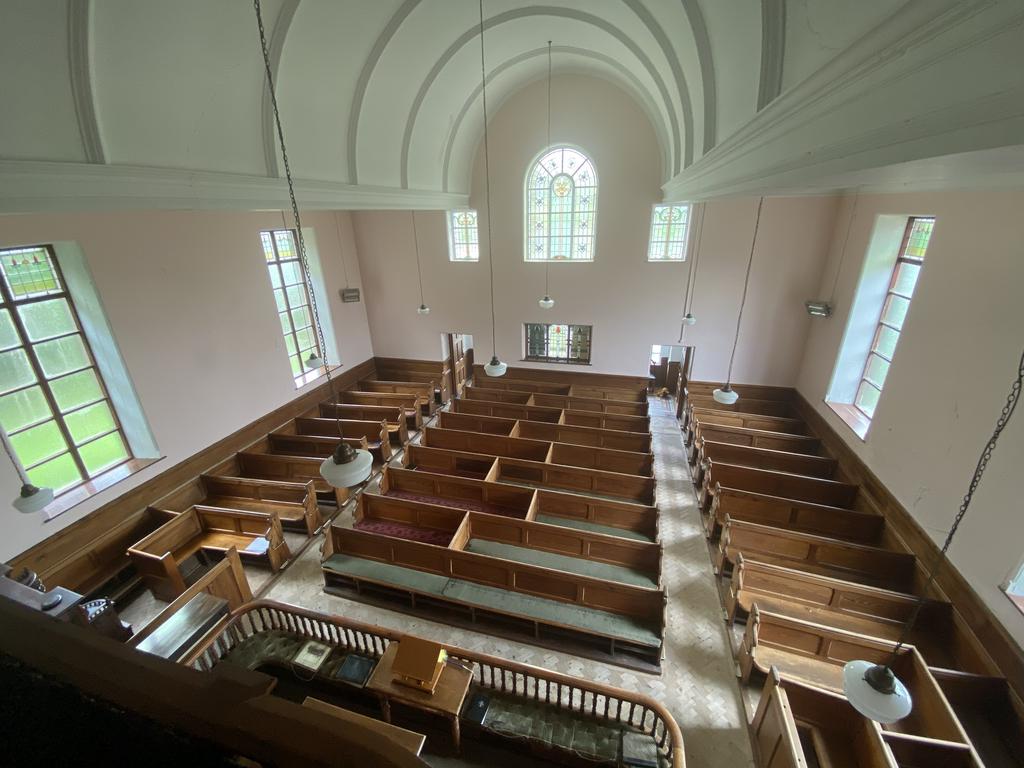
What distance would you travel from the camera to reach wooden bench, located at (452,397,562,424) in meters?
9.70

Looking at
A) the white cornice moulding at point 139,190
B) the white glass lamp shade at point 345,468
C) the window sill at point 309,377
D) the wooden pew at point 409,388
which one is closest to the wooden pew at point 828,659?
the white glass lamp shade at point 345,468

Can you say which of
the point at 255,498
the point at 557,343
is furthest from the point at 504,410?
the point at 255,498

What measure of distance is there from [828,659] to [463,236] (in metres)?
11.2

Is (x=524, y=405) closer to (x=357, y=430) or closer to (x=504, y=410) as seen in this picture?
(x=504, y=410)

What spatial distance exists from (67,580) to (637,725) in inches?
280

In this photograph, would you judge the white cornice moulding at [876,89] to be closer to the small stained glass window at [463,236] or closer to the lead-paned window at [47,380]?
the lead-paned window at [47,380]

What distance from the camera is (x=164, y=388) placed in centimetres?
707

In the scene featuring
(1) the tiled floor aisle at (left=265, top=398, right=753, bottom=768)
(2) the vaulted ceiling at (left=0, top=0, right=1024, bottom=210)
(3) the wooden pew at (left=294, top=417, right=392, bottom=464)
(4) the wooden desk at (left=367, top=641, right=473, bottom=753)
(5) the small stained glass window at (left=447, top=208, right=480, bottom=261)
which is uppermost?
(2) the vaulted ceiling at (left=0, top=0, right=1024, bottom=210)

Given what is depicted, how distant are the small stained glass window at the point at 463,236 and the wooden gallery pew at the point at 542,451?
5514 mm

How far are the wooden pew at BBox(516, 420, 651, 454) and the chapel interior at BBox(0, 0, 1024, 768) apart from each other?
0.31 feet

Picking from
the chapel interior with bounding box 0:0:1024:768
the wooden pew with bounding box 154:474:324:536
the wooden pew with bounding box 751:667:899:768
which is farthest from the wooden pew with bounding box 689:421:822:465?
the wooden pew with bounding box 154:474:324:536

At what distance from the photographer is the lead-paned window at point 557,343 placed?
1229 cm

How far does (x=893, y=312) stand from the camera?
752 centimetres

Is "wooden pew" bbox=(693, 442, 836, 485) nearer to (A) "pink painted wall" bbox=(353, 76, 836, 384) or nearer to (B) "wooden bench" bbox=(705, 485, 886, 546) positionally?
(B) "wooden bench" bbox=(705, 485, 886, 546)
